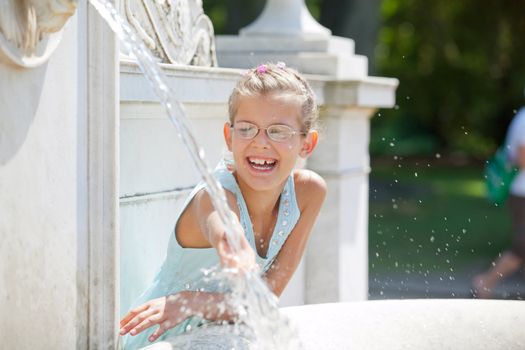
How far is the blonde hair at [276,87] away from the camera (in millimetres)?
2656

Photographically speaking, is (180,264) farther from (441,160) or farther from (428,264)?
(441,160)

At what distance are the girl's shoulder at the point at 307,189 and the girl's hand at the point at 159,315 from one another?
0.54 meters

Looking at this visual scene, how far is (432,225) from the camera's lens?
12.2m

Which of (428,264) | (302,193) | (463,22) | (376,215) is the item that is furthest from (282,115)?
(463,22)

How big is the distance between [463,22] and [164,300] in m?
20.8

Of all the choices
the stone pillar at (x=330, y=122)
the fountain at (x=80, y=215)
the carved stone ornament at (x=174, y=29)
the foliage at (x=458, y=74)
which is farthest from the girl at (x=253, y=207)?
the foliage at (x=458, y=74)

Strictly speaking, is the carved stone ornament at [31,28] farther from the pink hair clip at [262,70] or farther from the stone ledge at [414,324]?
the stone ledge at [414,324]

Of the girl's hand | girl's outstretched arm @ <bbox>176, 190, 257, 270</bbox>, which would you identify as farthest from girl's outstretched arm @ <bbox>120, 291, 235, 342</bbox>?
girl's outstretched arm @ <bbox>176, 190, 257, 270</bbox>

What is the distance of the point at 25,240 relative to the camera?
6.48 ft

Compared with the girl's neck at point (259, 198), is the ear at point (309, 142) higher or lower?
higher

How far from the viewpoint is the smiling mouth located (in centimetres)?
266

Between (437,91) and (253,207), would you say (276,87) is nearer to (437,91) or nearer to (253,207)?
(253,207)

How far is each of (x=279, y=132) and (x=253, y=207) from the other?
278 mm

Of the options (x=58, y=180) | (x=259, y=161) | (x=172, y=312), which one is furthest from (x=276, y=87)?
(x=58, y=180)
